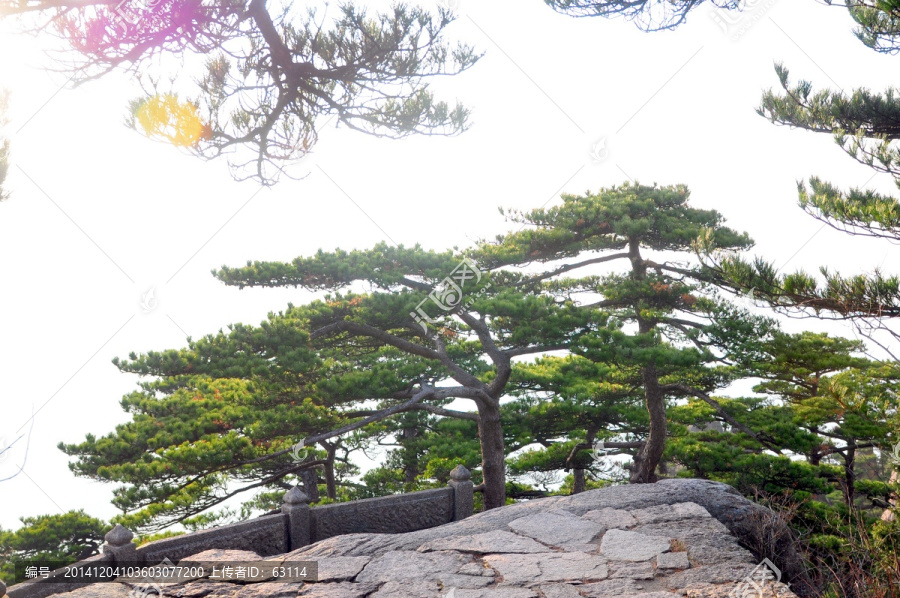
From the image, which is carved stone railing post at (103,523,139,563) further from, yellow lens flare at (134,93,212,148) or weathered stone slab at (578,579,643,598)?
yellow lens flare at (134,93,212,148)

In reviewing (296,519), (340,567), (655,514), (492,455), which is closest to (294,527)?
(296,519)

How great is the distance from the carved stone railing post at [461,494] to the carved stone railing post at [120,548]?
13.3 feet

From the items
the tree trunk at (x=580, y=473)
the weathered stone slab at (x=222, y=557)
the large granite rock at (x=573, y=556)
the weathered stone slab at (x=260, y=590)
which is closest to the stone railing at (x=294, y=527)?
the weathered stone slab at (x=222, y=557)

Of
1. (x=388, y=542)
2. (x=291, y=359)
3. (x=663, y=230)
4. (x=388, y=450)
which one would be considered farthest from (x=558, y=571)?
(x=388, y=450)

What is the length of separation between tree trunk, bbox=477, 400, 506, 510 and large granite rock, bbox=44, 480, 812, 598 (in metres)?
4.66

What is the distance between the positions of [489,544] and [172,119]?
8.53 meters

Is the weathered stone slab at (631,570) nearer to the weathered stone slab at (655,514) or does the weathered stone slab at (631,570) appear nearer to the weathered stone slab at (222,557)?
the weathered stone slab at (655,514)

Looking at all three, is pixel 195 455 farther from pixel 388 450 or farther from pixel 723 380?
pixel 723 380

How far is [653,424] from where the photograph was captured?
11258 mm

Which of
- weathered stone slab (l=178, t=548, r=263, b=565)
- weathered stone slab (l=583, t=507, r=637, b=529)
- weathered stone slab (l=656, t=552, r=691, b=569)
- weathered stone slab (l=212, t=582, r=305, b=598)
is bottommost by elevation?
weathered stone slab (l=656, t=552, r=691, b=569)

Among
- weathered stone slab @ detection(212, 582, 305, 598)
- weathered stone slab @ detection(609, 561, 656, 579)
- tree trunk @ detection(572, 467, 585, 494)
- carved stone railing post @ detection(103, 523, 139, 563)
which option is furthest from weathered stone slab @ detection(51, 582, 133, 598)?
tree trunk @ detection(572, 467, 585, 494)

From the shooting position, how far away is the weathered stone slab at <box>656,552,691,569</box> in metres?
4.60

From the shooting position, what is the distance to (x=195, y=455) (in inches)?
341

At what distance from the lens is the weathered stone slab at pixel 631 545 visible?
191 inches
